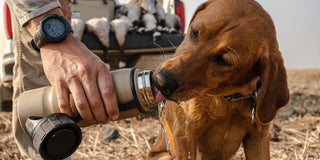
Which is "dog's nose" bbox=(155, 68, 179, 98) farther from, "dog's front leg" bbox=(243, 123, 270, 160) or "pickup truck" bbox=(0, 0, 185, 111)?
"pickup truck" bbox=(0, 0, 185, 111)

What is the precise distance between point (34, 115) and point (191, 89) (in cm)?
88

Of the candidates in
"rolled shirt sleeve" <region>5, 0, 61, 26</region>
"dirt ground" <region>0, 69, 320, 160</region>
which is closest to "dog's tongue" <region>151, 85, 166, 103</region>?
"rolled shirt sleeve" <region>5, 0, 61, 26</region>

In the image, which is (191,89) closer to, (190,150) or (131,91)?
(131,91)

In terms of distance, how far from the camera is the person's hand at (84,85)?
1.29 m

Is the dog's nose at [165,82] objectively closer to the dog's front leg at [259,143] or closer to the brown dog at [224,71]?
the brown dog at [224,71]

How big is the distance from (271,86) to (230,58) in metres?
0.35

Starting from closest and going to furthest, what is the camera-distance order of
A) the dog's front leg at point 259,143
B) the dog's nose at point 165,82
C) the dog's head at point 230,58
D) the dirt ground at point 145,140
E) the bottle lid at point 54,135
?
1. the bottle lid at point 54,135
2. the dog's nose at point 165,82
3. the dog's head at point 230,58
4. the dog's front leg at point 259,143
5. the dirt ground at point 145,140

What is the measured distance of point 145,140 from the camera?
3.64 meters

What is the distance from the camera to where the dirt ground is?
3.13 m

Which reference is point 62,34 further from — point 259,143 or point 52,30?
point 259,143

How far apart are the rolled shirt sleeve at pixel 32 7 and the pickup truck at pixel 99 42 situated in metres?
1.45

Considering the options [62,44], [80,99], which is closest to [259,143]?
[80,99]

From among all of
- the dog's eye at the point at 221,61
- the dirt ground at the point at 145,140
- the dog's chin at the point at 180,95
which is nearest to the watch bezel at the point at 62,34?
the dog's chin at the point at 180,95

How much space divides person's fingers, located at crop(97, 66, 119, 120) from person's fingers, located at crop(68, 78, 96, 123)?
9 centimetres
